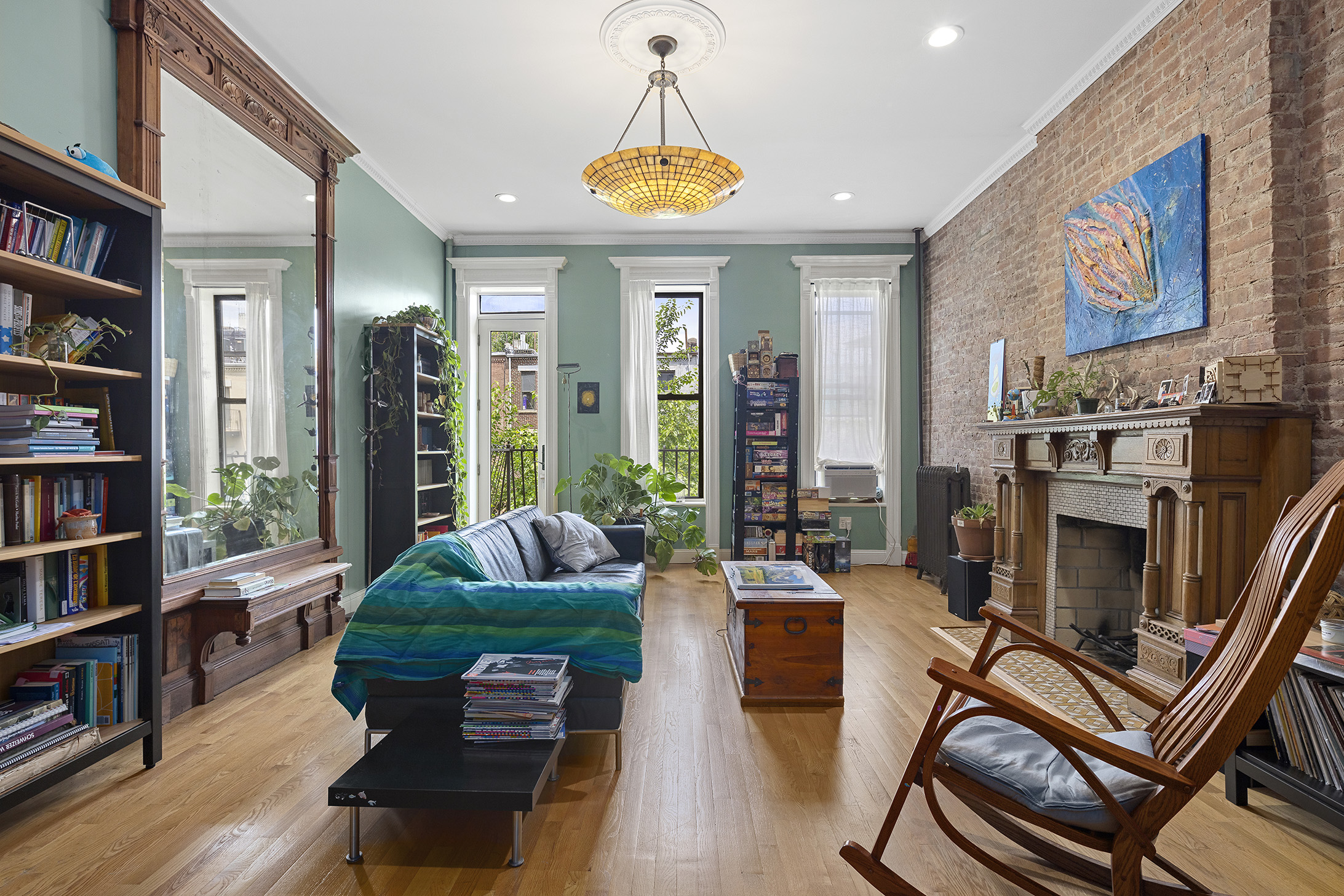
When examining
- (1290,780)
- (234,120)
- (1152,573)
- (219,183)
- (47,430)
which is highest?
(234,120)

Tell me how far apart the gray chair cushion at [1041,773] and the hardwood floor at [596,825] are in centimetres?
40

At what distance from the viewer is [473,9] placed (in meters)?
3.33

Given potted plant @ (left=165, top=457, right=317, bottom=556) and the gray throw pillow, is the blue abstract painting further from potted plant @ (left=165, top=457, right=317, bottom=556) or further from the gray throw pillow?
potted plant @ (left=165, top=457, right=317, bottom=556)

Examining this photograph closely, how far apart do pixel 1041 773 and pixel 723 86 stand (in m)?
3.72

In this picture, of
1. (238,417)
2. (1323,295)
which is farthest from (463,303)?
(1323,295)

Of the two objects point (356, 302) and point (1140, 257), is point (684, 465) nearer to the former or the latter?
point (356, 302)

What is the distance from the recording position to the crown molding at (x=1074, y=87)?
3.36 metres

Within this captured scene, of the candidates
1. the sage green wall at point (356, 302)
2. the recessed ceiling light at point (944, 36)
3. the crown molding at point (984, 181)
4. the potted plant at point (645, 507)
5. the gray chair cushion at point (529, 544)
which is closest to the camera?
the recessed ceiling light at point (944, 36)

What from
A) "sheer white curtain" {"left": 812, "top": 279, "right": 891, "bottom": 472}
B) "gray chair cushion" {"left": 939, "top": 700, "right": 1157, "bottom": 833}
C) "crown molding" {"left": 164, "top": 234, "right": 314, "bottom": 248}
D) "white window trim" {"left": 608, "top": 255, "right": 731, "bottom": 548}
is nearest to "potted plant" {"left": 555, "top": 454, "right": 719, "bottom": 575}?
"white window trim" {"left": 608, "top": 255, "right": 731, "bottom": 548}

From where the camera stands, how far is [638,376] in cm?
702

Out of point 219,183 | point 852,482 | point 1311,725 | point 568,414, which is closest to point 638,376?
point 568,414

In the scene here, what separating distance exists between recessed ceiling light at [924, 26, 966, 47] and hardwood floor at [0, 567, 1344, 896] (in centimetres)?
323

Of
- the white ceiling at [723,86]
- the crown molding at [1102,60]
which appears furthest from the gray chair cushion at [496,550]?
the crown molding at [1102,60]

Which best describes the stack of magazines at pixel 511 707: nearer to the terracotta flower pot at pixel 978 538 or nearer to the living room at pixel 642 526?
the living room at pixel 642 526
